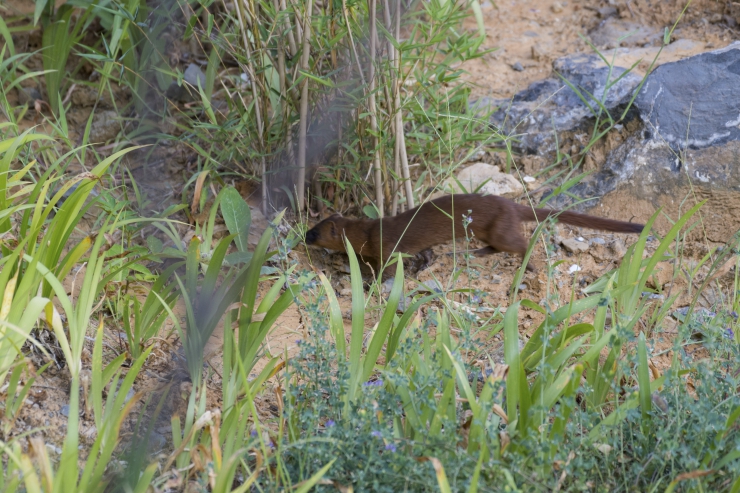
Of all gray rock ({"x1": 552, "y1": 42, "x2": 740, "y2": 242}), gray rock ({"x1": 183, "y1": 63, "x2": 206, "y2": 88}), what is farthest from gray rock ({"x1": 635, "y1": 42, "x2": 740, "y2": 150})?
gray rock ({"x1": 183, "y1": 63, "x2": 206, "y2": 88})

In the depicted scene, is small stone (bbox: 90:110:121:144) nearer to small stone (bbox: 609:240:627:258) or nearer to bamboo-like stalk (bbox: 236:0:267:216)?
bamboo-like stalk (bbox: 236:0:267:216)

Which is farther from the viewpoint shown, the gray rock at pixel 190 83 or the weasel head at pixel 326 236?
the gray rock at pixel 190 83

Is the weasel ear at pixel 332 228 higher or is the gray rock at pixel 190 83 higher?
the gray rock at pixel 190 83

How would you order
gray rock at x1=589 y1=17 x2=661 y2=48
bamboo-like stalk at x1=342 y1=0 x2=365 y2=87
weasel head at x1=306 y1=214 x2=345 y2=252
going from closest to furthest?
1. bamboo-like stalk at x1=342 y1=0 x2=365 y2=87
2. weasel head at x1=306 y1=214 x2=345 y2=252
3. gray rock at x1=589 y1=17 x2=661 y2=48

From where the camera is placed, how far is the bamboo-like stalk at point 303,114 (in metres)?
3.29

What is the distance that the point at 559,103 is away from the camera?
4.31m

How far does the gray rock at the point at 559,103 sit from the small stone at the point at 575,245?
2.41ft

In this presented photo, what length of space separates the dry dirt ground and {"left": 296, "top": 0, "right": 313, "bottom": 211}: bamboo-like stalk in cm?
33

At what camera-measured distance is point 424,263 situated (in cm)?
402

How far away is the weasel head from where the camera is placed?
3.80 meters

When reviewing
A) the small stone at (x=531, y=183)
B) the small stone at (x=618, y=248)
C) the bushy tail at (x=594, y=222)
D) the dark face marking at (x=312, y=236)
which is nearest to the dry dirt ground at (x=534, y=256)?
the small stone at (x=618, y=248)

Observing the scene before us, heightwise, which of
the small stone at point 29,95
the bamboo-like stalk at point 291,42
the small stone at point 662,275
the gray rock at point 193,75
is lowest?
the small stone at point 662,275

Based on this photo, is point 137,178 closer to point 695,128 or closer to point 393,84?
point 393,84

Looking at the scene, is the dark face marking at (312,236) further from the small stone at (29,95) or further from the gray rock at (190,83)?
the small stone at (29,95)
